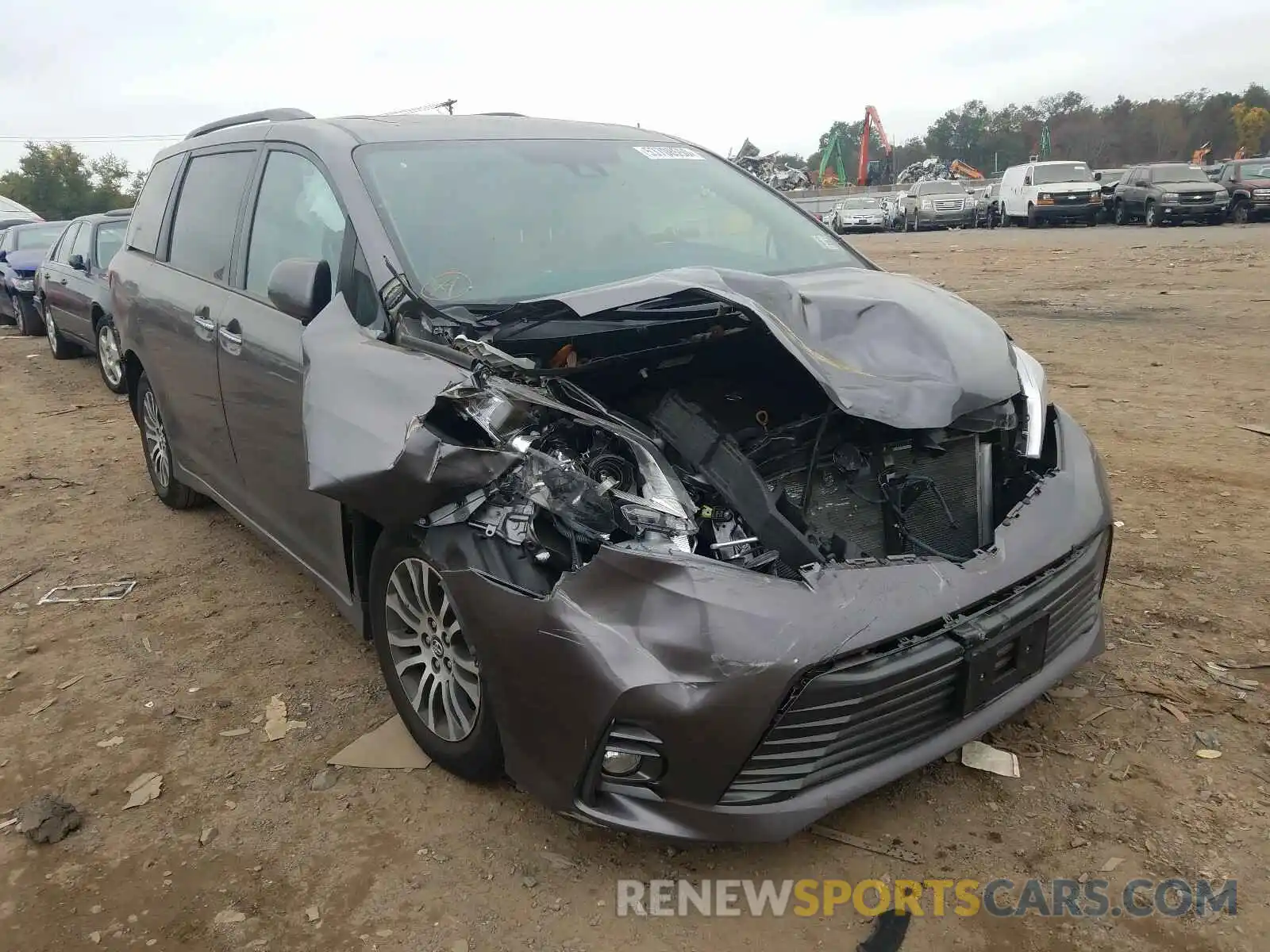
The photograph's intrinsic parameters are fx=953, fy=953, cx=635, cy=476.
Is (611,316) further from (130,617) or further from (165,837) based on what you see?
(130,617)

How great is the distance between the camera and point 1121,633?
11.1 ft

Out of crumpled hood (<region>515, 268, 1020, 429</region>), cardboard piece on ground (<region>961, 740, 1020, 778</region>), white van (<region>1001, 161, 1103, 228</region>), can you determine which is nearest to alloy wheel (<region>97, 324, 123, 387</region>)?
crumpled hood (<region>515, 268, 1020, 429</region>)

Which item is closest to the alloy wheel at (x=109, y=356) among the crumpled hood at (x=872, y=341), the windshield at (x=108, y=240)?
the windshield at (x=108, y=240)

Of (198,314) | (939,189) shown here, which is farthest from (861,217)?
(198,314)

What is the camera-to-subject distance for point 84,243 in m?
9.91

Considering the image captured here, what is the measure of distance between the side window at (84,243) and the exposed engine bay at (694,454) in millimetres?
8616

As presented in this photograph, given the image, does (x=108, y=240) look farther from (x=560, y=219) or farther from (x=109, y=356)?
(x=560, y=219)

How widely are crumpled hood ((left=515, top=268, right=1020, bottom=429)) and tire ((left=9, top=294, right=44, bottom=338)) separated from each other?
13565mm

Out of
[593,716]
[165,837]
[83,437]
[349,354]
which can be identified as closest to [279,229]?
[349,354]

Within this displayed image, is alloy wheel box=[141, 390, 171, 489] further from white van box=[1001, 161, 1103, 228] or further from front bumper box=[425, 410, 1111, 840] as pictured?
white van box=[1001, 161, 1103, 228]

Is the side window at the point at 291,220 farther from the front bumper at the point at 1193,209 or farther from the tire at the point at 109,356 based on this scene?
the front bumper at the point at 1193,209

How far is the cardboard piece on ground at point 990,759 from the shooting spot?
268cm

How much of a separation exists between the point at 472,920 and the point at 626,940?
0.38 m

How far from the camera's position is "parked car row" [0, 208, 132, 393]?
9.18m
